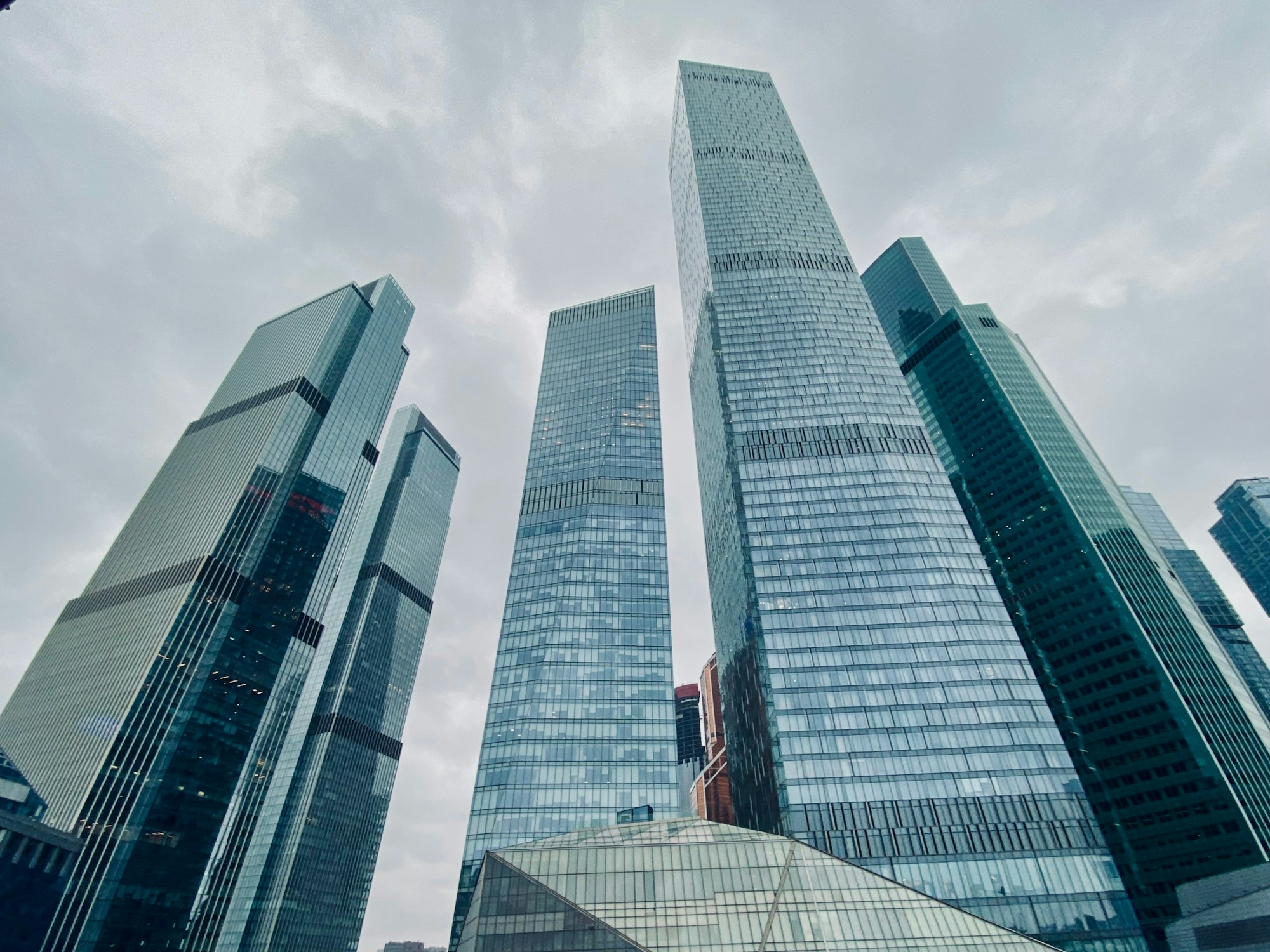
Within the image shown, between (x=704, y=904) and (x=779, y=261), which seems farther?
(x=779, y=261)

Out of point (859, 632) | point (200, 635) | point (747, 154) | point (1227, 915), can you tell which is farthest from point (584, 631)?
point (747, 154)

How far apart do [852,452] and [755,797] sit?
57949 millimetres

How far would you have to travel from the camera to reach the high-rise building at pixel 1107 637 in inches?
4562

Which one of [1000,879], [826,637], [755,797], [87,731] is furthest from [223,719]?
[1000,879]

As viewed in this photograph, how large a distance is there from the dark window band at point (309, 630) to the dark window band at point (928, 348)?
161 metres

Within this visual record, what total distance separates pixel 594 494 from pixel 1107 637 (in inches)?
4152

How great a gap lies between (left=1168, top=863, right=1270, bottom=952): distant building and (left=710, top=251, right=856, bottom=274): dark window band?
121583 mm

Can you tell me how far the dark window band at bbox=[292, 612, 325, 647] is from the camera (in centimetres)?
15619

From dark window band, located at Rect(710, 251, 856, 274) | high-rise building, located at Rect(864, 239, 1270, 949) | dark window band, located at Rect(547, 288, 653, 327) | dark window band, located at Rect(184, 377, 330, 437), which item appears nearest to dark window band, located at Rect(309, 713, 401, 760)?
dark window band, located at Rect(184, 377, 330, 437)

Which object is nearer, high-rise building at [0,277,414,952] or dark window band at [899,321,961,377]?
high-rise building at [0,277,414,952]

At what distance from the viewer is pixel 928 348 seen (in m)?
193

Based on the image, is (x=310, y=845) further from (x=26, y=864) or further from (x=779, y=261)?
(x=779, y=261)

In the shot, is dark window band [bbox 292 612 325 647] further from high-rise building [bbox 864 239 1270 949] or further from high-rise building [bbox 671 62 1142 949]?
high-rise building [bbox 864 239 1270 949]

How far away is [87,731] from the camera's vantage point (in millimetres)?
115062
